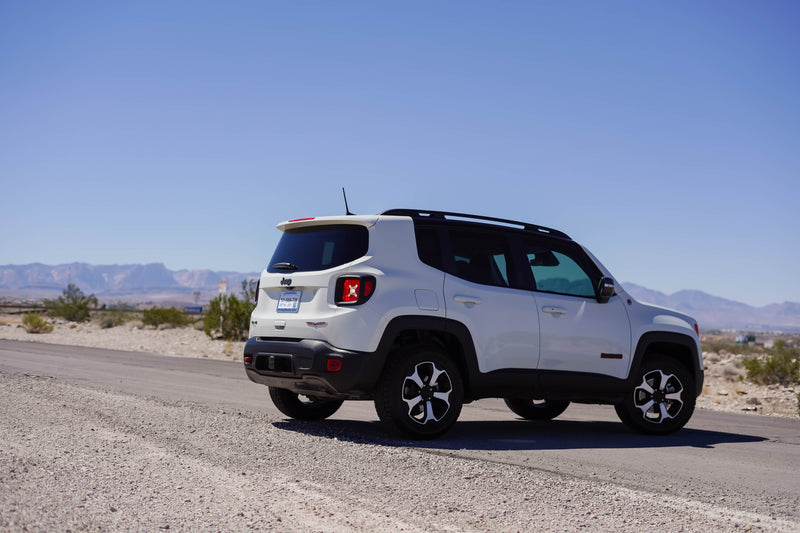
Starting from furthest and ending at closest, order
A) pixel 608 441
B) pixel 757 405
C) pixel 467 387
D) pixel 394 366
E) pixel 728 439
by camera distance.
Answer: pixel 757 405
pixel 728 439
pixel 608 441
pixel 467 387
pixel 394 366

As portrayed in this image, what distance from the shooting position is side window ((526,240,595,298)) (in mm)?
8789

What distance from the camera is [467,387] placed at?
805cm

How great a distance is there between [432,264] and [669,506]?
3.43 m

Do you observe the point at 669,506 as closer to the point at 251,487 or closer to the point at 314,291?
the point at 251,487

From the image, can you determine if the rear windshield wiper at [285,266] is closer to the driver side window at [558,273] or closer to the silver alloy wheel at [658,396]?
the driver side window at [558,273]

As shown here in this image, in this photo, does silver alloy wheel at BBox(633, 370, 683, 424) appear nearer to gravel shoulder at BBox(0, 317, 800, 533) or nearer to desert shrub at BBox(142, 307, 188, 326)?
gravel shoulder at BBox(0, 317, 800, 533)

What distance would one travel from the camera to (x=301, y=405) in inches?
362

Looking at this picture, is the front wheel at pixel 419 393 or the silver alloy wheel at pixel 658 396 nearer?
the front wheel at pixel 419 393

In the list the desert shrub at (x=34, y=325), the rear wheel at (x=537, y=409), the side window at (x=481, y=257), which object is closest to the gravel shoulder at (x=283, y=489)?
the side window at (x=481, y=257)

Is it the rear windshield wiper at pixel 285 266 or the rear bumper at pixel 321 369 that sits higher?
A: the rear windshield wiper at pixel 285 266

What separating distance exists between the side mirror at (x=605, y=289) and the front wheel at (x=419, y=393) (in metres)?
2.09

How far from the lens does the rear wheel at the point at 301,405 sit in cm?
902

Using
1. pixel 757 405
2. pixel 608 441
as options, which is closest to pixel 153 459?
pixel 608 441

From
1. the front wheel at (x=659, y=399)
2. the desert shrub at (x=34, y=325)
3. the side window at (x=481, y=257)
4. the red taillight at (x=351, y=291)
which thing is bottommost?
the desert shrub at (x=34, y=325)
